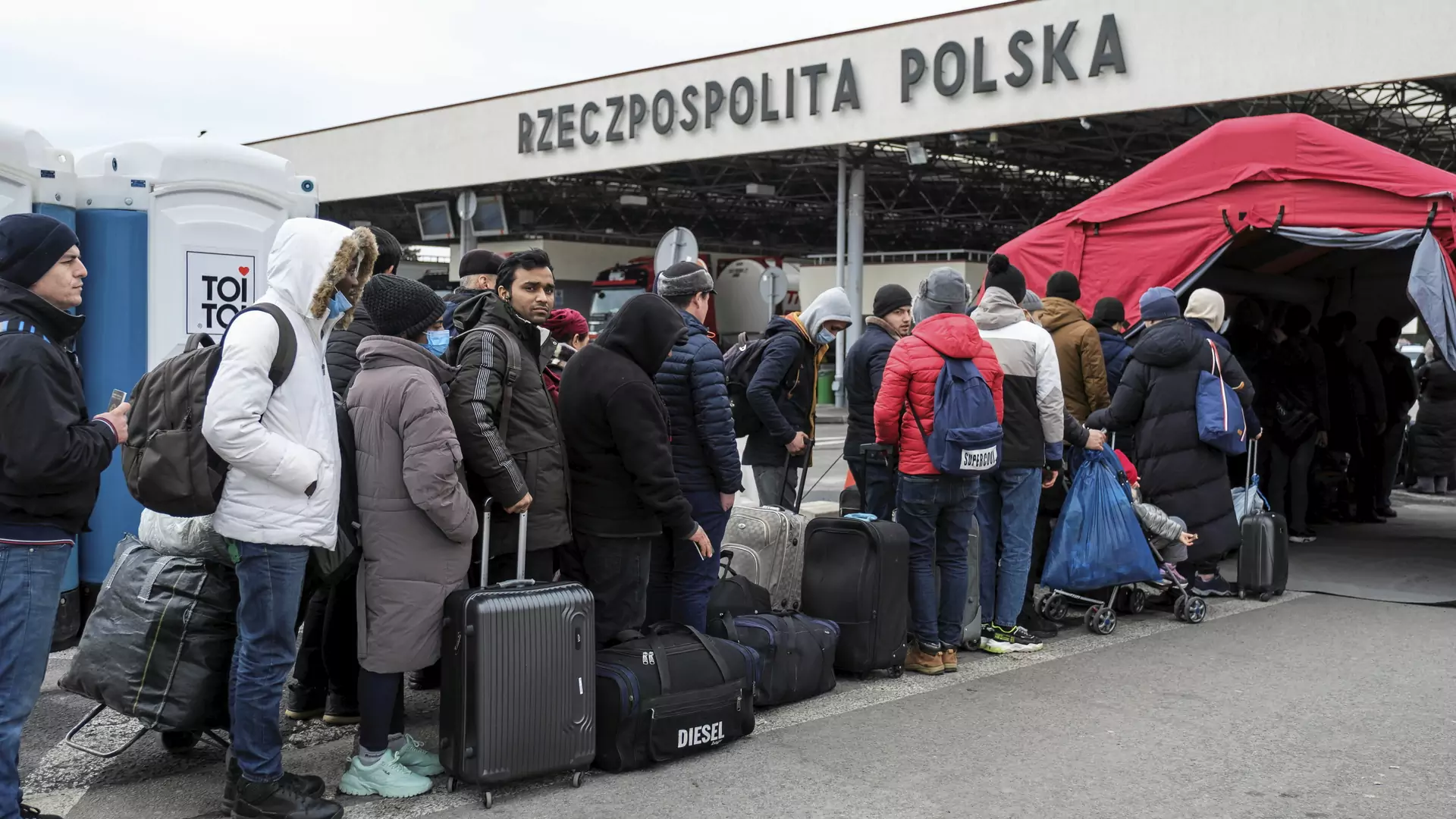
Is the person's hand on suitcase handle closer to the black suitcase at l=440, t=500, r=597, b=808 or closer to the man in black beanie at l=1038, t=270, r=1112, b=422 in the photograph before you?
the black suitcase at l=440, t=500, r=597, b=808

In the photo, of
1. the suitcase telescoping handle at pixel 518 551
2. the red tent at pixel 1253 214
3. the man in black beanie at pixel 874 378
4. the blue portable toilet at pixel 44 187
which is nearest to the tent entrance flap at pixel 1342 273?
the red tent at pixel 1253 214

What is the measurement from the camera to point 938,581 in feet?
20.7

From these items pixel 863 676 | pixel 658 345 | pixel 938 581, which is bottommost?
pixel 863 676

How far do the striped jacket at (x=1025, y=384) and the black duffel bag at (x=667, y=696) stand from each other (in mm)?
2316

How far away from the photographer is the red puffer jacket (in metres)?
6.08

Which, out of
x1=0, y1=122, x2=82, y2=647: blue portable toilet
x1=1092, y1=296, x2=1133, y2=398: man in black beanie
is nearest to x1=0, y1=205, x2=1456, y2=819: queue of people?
x1=1092, y1=296, x2=1133, y2=398: man in black beanie

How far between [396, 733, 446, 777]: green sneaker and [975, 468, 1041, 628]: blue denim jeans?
323 cm

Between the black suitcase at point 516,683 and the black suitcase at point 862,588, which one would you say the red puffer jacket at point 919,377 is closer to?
the black suitcase at point 862,588

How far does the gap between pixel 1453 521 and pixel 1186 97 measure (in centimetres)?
820

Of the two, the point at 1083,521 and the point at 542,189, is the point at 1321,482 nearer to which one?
the point at 1083,521

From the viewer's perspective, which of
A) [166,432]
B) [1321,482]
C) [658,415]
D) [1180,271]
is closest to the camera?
[166,432]

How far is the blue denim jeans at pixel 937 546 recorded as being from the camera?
20.0ft

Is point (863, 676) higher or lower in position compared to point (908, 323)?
lower

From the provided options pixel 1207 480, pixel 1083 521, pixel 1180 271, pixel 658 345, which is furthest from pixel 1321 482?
pixel 658 345
